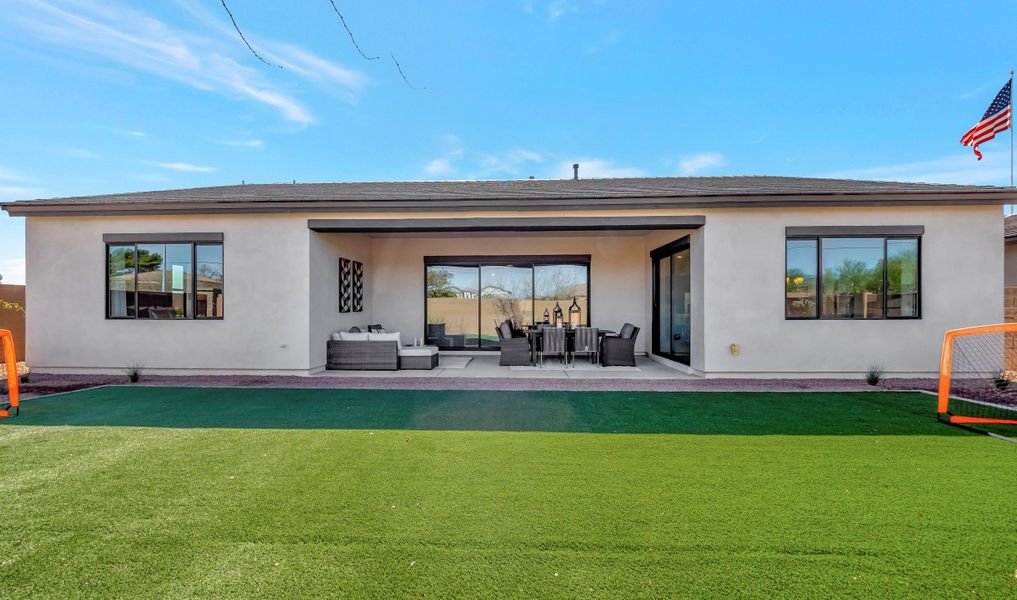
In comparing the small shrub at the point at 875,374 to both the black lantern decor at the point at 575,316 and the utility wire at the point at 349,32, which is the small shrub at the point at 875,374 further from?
the utility wire at the point at 349,32

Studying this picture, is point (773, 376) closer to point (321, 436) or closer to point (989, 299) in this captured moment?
point (989, 299)

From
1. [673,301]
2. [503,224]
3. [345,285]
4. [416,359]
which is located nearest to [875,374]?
[673,301]

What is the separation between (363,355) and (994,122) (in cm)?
1403

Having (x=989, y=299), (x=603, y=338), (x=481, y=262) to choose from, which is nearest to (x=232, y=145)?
(x=481, y=262)

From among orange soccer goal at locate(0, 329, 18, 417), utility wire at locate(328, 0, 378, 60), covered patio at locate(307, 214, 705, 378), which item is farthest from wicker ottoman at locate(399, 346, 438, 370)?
utility wire at locate(328, 0, 378, 60)

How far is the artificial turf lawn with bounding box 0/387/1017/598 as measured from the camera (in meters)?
2.21

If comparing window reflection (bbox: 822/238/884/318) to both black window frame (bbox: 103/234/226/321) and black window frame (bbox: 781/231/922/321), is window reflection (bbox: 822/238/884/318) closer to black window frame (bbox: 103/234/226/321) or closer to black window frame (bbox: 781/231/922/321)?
black window frame (bbox: 781/231/922/321)

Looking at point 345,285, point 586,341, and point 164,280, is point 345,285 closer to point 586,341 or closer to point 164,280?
point 164,280

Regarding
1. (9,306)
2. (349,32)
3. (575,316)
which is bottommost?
(575,316)

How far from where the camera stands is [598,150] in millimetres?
19094

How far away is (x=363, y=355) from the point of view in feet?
29.9

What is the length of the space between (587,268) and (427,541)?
9.98m

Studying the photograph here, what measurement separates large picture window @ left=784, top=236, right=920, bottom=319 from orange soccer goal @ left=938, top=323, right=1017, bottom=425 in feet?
3.65

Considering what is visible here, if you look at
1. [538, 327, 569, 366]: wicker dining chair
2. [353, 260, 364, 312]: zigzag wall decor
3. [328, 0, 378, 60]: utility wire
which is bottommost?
[538, 327, 569, 366]: wicker dining chair
